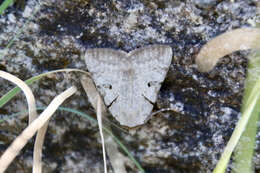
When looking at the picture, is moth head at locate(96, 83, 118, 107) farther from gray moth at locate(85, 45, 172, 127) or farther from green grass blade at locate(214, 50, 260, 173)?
green grass blade at locate(214, 50, 260, 173)

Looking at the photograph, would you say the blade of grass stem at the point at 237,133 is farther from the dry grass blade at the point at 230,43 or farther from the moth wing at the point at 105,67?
the moth wing at the point at 105,67

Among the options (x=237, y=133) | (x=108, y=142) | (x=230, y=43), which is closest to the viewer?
(x=237, y=133)

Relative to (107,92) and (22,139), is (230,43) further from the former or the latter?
(22,139)

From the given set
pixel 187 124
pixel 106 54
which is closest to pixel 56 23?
pixel 106 54

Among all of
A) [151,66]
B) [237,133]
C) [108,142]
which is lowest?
[108,142]

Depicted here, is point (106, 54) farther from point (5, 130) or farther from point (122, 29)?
point (5, 130)

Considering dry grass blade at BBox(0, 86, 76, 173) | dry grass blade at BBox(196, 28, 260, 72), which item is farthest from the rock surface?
dry grass blade at BBox(0, 86, 76, 173)

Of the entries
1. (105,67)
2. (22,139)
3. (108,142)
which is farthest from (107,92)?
(22,139)
